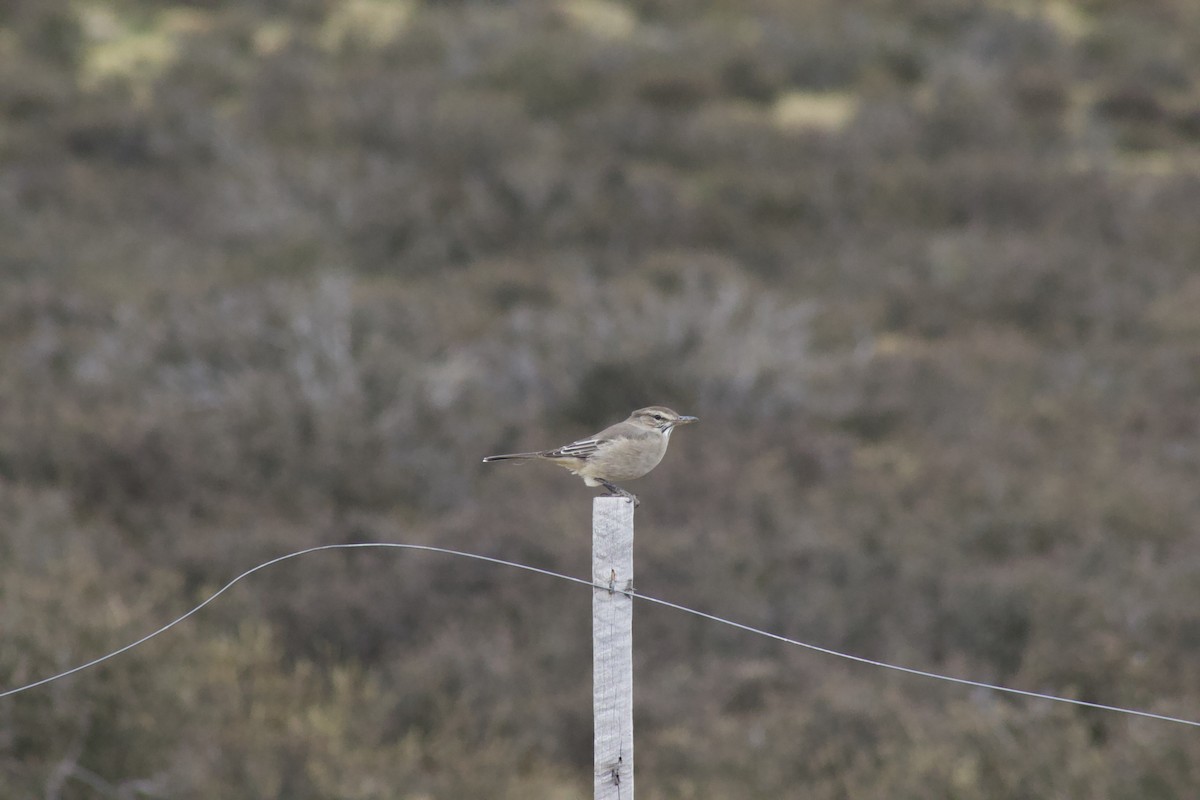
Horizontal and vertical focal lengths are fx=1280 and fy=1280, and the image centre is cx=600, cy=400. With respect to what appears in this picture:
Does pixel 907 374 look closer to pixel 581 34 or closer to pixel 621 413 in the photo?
pixel 621 413

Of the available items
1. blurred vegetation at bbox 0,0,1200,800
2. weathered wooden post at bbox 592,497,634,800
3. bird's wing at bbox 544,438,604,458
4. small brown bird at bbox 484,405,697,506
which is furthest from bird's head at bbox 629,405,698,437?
blurred vegetation at bbox 0,0,1200,800

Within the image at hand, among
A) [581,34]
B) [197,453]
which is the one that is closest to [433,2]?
[581,34]

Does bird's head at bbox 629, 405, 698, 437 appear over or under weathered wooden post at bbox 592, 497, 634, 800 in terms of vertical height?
over

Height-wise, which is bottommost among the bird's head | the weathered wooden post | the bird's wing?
the weathered wooden post

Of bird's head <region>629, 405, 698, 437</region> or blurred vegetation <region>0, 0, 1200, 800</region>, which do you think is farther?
blurred vegetation <region>0, 0, 1200, 800</region>

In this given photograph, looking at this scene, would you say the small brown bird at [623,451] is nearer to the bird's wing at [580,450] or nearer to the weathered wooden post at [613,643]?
the bird's wing at [580,450]

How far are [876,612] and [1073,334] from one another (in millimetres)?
6084

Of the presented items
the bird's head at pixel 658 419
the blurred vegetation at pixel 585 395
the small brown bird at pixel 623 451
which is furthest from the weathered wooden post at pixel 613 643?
the blurred vegetation at pixel 585 395

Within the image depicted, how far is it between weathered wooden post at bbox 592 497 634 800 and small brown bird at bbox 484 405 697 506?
314 mm

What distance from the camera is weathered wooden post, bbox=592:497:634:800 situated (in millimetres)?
3105

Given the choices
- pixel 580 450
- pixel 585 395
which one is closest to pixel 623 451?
pixel 580 450

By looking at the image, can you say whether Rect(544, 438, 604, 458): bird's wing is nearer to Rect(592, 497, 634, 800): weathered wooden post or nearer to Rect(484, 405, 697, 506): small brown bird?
Rect(484, 405, 697, 506): small brown bird

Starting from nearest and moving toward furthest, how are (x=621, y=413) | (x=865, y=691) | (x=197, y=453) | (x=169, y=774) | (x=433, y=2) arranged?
(x=169, y=774) < (x=865, y=691) < (x=197, y=453) < (x=621, y=413) < (x=433, y=2)

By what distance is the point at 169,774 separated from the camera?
4.71 m
